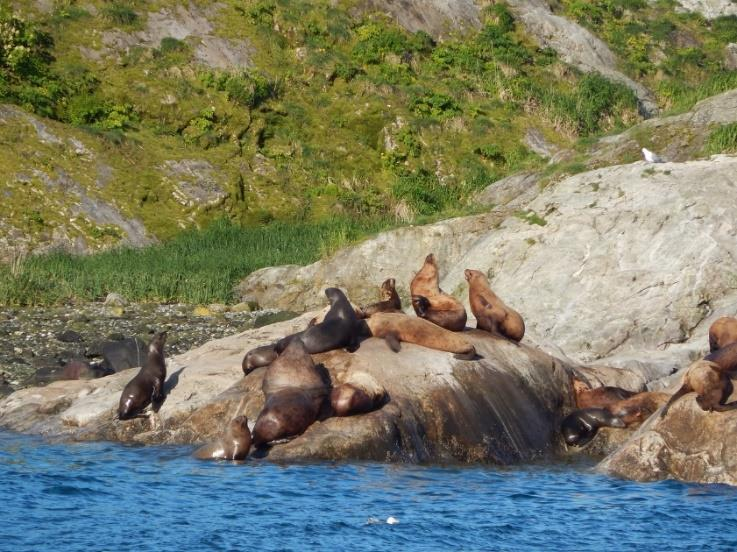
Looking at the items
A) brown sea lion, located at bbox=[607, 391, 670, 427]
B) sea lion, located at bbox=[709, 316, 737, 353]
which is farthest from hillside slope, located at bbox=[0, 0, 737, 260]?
brown sea lion, located at bbox=[607, 391, 670, 427]

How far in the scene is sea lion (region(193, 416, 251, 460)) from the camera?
1384 centimetres

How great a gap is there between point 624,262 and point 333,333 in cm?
876

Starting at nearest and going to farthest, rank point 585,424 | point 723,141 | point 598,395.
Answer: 1. point 585,424
2. point 598,395
3. point 723,141

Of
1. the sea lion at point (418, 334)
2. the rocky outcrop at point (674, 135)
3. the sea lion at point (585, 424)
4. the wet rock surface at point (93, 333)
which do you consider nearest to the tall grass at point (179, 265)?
the wet rock surface at point (93, 333)

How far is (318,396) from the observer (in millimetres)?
14227

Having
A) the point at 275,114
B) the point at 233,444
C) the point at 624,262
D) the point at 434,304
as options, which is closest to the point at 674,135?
the point at 624,262

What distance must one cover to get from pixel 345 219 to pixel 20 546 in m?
29.7

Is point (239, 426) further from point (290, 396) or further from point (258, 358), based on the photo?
point (258, 358)

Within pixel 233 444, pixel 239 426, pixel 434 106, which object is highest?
pixel 434 106

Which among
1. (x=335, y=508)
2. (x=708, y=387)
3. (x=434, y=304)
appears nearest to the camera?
(x=335, y=508)

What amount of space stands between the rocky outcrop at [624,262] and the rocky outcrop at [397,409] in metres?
2.67

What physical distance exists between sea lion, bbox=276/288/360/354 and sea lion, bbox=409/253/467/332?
1.22 m

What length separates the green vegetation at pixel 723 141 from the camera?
26675 millimetres

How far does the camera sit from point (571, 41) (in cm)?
5528
